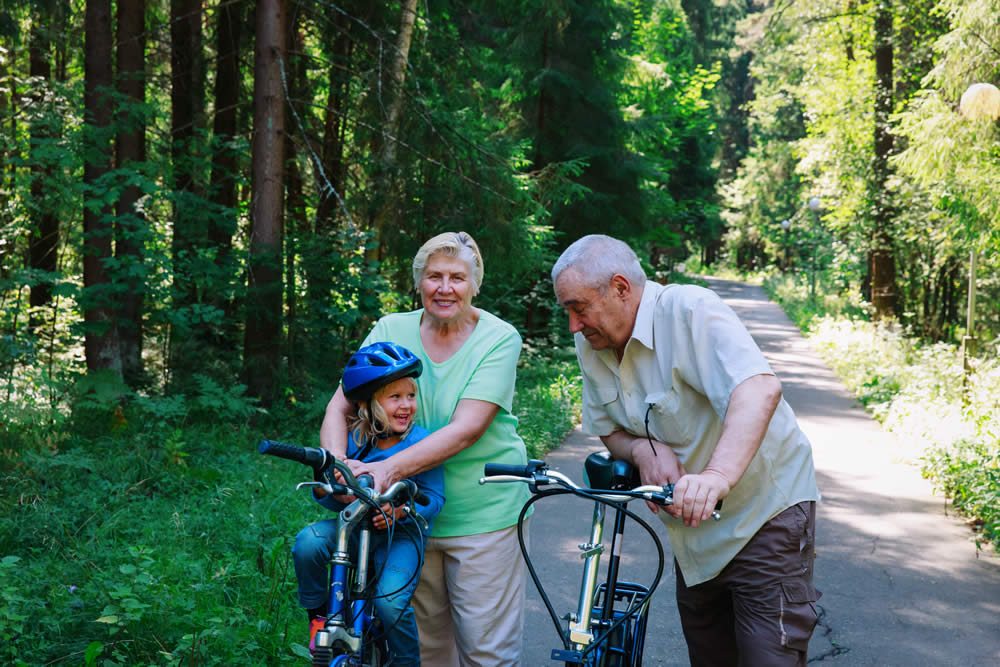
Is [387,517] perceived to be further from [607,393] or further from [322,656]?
[607,393]

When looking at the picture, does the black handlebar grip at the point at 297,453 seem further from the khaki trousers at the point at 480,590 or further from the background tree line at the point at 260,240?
the background tree line at the point at 260,240

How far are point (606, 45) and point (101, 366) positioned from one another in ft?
39.2

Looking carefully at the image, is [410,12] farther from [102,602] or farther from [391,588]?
[391,588]

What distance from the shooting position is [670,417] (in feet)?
9.25

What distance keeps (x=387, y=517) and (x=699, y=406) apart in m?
1.07

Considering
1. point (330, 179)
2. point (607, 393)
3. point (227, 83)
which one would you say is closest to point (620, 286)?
point (607, 393)

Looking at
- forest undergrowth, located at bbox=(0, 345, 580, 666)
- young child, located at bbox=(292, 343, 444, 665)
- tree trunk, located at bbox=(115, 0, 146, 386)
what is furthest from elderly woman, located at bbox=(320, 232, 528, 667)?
tree trunk, located at bbox=(115, 0, 146, 386)

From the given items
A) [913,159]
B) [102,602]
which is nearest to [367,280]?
[102,602]

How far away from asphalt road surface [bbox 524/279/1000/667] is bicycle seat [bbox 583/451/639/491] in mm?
2307

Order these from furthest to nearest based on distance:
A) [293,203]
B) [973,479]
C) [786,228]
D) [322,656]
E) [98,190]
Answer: [786,228], [293,203], [98,190], [973,479], [322,656]

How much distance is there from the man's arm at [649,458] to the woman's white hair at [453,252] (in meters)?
0.75

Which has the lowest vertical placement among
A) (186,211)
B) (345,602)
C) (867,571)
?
(867,571)

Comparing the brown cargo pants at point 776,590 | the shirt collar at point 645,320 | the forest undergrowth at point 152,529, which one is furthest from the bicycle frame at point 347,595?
the forest undergrowth at point 152,529

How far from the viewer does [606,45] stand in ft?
56.3
